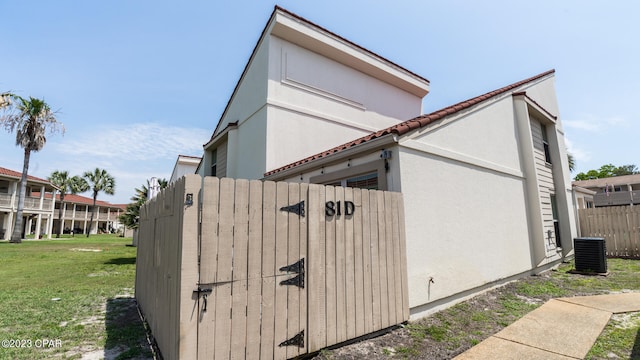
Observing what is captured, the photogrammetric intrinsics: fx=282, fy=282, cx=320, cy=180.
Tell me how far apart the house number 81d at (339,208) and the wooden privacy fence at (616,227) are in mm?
13366

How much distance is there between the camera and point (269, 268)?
3.31 m

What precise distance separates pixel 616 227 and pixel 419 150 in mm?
12357

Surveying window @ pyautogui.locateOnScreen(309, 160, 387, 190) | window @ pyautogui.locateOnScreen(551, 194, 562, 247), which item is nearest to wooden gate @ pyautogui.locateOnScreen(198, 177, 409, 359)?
window @ pyautogui.locateOnScreen(309, 160, 387, 190)

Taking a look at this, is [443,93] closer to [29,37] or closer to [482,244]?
[482,244]

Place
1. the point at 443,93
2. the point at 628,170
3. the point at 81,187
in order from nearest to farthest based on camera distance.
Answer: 1. the point at 443,93
2. the point at 81,187
3. the point at 628,170

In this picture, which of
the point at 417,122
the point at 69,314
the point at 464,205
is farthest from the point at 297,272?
the point at 69,314

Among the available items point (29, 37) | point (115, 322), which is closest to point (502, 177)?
point (115, 322)

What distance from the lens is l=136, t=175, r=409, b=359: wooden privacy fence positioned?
2.85 m

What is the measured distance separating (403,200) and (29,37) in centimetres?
1047

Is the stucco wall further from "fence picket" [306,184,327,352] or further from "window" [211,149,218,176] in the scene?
"window" [211,149,218,176]

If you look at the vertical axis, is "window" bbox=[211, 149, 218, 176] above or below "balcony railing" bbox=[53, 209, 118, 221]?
above

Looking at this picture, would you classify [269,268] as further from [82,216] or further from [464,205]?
[82,216]

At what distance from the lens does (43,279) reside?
363 inches

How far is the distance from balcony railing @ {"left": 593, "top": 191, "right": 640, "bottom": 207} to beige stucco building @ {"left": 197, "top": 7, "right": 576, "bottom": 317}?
32743 millimetres
